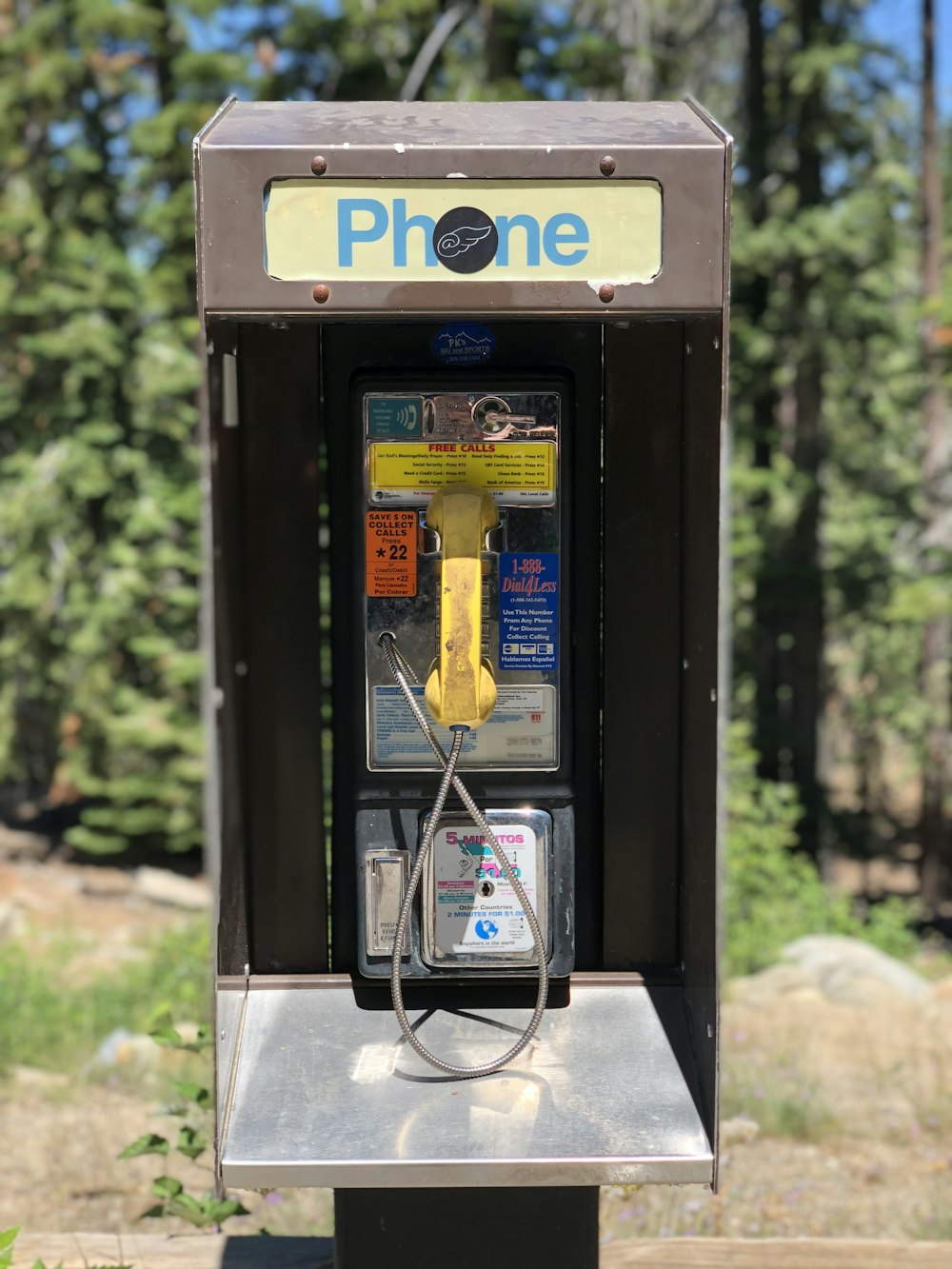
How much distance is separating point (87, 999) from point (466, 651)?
175 inches

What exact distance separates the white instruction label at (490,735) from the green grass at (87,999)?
2.37 meters

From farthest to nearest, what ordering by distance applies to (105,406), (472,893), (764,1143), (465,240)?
(105,406)
(764,1143)
(472,893)
(465,240)

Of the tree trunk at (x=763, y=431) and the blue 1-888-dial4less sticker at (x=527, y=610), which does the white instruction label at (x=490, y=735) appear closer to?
the blue 1-888-dial4less sticker at (x=527, y=610)

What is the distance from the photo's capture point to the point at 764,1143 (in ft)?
13.0

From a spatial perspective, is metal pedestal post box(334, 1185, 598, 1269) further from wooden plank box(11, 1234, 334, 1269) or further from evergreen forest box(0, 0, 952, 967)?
evergreen forest box(0, 0, 952, 967)

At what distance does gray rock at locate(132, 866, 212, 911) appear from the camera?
9.38 metres

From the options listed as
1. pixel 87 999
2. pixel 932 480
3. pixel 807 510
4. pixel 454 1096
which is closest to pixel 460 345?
pixel 454 1096

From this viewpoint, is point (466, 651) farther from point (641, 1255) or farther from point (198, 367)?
point (198, 367)

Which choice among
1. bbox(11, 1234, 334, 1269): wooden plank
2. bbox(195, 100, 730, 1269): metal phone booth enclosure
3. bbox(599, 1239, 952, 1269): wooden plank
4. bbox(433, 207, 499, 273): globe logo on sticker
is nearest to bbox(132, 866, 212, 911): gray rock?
bbox(11, 1234, 334, 1269): wooden plank

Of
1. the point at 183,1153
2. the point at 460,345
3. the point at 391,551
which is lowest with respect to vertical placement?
the point at 183,1153

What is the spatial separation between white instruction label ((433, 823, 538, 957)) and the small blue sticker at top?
81cm

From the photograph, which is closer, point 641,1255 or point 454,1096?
point 454,1096

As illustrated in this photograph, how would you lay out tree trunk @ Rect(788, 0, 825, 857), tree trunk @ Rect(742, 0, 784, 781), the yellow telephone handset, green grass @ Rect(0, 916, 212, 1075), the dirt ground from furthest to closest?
1. tree trunk @ Rect(742, 0, 784, 781)
2. tree trunk @ Rect(788, 0, 825, 857)
3. green grass @ Rect(0, 916, 212, 1075)
4. the dirt ground
5. the yellow telephone handset

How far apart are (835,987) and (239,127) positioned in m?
5.11
